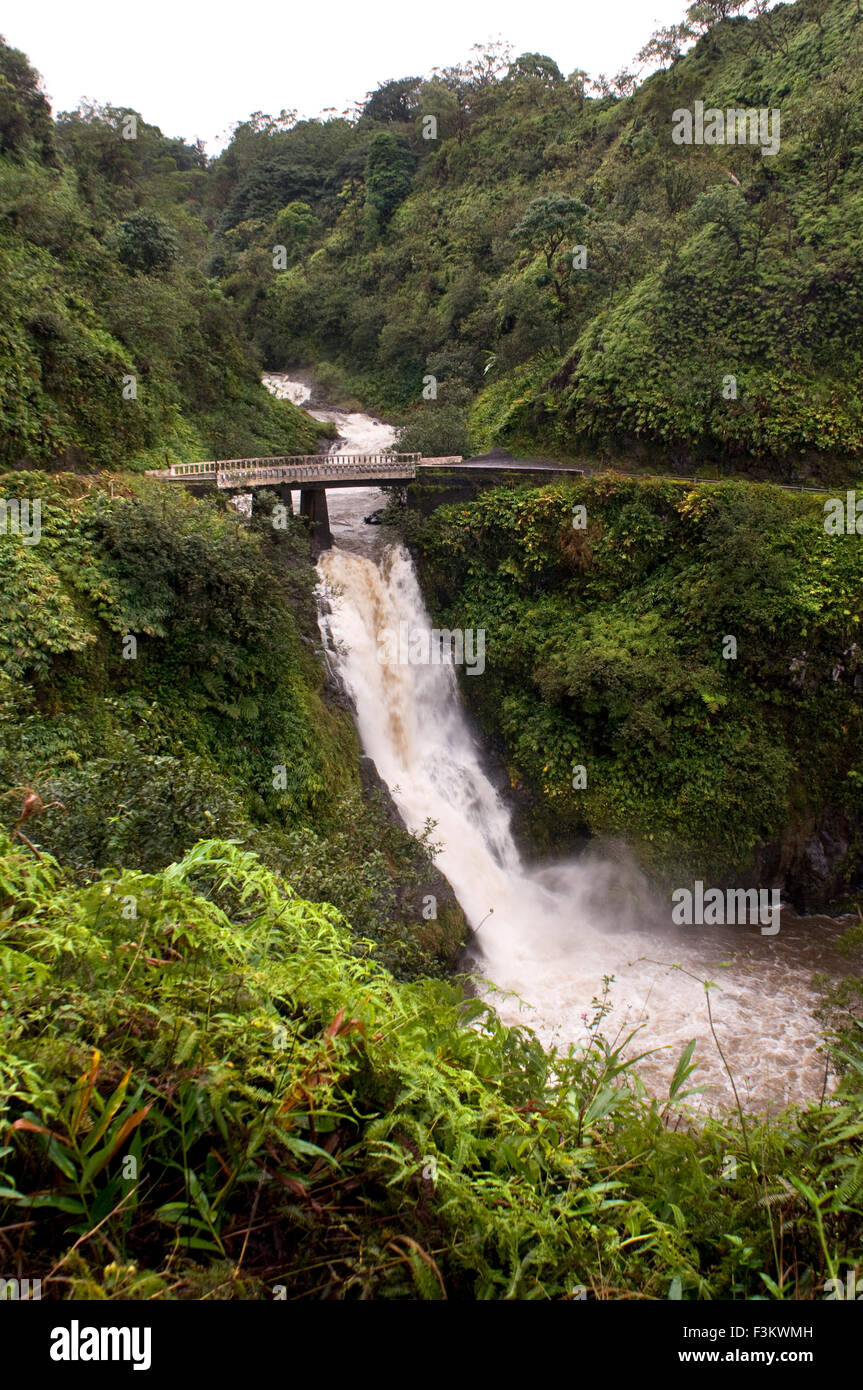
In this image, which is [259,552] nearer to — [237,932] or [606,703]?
[606,703]

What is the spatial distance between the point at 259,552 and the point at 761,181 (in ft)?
69.5

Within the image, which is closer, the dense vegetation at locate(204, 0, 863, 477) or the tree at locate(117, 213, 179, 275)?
the dense vegetation at locate(204, 0, 863, 477)

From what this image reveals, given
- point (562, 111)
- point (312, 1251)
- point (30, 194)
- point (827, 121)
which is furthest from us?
point (562, 111)

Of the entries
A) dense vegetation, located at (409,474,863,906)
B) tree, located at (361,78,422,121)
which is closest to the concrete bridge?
dense vegetation, located at (409,474,863,906)

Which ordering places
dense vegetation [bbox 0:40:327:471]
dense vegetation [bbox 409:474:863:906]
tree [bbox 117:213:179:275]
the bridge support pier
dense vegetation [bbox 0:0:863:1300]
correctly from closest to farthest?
dense vegetation [bbox 0:0:863:1300], dense vegetation [bbox 0:40:327:471], dense vegetation [bbox 409:474:863:906], the bridge support pier, tree [bbox 117:213:179:275]

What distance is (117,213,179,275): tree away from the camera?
20.7 m

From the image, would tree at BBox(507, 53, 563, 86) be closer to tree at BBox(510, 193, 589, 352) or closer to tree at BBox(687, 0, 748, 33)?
tree at BBox(687, 0, 748, 33)

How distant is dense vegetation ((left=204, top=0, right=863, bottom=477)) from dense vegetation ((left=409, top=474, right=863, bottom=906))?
4861 millimetres

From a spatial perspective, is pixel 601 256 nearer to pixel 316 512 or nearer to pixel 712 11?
pixel 712 11

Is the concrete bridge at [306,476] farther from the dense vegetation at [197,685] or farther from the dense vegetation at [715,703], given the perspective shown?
the dense vegetation at [715,703]

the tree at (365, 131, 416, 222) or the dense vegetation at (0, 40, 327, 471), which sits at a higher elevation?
the tree at (365, 131, 416, 222)

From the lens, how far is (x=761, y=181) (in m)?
23.3

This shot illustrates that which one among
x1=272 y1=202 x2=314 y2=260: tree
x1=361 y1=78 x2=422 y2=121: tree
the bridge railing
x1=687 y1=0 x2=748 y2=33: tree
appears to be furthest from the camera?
x1=361 y1=78 x2=422 y2=121: tree

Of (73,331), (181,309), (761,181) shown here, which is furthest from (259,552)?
(761,181)
